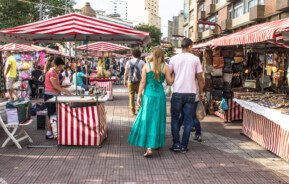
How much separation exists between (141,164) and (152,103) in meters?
1.04

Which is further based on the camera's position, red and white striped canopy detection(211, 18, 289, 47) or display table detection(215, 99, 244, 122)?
display table detection(215, 99, 244, 122)

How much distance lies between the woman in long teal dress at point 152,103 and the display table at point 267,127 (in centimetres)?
180

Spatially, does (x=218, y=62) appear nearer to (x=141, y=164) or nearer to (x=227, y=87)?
(x=227, y=87)

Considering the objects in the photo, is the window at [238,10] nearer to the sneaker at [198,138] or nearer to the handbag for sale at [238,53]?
the handbag for sale at [238,53]

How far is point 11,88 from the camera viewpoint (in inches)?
551

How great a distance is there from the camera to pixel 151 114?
6656 millimetres

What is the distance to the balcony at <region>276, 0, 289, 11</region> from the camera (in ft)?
67.9

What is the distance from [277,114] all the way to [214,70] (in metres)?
4.42

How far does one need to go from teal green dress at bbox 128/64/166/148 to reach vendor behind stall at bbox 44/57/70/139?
6.69 ft

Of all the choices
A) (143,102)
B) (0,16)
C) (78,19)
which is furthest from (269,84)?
(0,16)

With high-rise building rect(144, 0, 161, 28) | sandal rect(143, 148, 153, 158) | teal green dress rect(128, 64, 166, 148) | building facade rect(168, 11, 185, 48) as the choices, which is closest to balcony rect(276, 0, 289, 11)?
teal green dress rect(128, 64, 166, 148)

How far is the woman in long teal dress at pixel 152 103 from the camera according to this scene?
6.59 metres

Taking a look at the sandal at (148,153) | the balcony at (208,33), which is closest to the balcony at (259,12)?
the balcony at (208,33)

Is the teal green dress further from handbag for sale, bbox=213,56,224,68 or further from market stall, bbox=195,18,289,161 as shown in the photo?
handbag for sale, bbox=213,56,224,68
